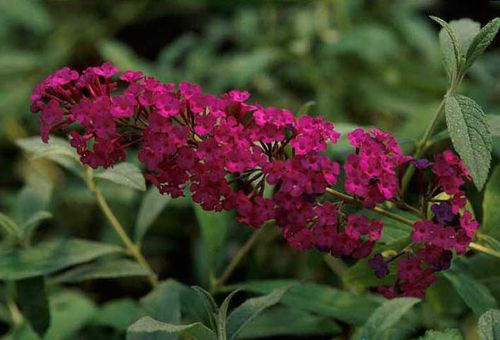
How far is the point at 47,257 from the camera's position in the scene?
211cm

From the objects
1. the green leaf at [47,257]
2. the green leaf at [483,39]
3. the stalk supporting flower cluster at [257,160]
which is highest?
the green leaf at [483,39]

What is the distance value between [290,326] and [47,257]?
0.68m

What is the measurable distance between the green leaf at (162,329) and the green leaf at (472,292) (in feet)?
1.85

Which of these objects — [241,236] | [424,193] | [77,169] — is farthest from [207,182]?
[241,236]

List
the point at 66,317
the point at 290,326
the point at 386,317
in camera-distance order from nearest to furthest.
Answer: the point at 386,317 < the point at 290,326 < the point at 66,317

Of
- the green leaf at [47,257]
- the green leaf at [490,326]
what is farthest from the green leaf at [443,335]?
the green leaf at [47,257]

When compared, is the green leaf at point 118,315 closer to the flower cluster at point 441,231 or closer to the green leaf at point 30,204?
the green leaf at point 30,204

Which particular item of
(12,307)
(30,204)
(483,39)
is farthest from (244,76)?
(483,39)

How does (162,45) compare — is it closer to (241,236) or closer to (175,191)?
(241,236)

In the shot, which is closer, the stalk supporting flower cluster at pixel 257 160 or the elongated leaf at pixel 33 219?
the stalk supporting flower cluster at pixel 257 160

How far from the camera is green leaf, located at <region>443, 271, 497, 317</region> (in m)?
1.81

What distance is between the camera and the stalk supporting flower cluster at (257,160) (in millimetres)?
1547

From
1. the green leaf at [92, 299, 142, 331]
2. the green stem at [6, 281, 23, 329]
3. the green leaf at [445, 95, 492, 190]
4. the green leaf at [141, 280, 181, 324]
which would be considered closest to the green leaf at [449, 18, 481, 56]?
the green leaf at [445, 95, 492, 190]

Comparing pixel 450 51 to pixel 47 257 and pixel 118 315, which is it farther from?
pixel 118 315
